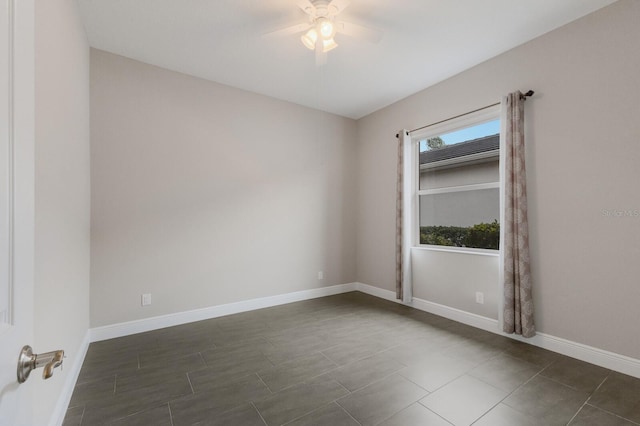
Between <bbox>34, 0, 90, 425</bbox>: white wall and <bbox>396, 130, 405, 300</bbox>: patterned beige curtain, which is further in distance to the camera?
<bbox>396, 130, 405, 300</bbox>: patterned beige curtain

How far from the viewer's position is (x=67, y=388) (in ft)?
6.17

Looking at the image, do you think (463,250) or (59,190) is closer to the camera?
(59,190)

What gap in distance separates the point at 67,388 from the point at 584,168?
4.18 metres

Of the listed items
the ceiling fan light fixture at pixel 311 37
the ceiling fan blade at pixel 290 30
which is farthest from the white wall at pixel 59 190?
the ceiling fan light fixture at pixel 311 37

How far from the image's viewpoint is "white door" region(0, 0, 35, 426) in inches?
21.8

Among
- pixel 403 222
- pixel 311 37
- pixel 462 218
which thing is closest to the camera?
pixel 311 37

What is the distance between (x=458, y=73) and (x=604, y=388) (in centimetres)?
319

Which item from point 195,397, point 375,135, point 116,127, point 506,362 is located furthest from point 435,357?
point 116,127

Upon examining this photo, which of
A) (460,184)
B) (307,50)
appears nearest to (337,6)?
(307,50)

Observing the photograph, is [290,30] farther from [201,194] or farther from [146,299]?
[146,299]

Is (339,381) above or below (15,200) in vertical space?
below

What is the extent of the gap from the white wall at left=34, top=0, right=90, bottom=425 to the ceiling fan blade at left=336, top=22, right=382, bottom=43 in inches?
77.1

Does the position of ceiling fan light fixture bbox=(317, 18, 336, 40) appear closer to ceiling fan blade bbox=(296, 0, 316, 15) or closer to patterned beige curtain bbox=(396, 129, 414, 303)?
ceiling fan blade bbox=(296, 0, 316, 15)

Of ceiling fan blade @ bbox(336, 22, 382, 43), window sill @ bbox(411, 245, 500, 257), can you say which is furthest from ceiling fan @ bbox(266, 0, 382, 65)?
window sill @ bbox(411, 245, 500, 257)
